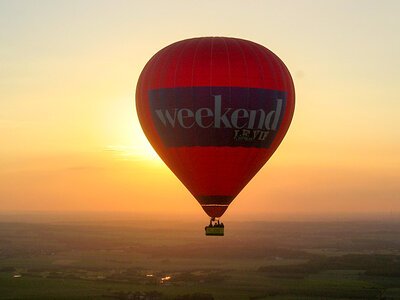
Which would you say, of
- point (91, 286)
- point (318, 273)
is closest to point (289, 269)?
point (318, 273)

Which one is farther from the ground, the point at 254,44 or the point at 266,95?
the point at 254,44

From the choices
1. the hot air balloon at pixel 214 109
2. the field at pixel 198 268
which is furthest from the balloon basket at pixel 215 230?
the field at pixel 198 268

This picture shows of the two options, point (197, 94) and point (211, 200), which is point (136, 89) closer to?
point (197, 94)

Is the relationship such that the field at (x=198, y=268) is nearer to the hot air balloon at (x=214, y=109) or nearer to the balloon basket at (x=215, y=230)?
the hot air balloon at (x=214, y=109)

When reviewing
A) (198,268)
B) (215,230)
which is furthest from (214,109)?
(198,268)

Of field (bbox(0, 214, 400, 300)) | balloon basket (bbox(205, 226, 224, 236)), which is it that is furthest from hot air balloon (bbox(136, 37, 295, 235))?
field (bbox(0, 214, 400, 300))

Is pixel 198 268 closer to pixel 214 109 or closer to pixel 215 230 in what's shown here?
pixel 215 230
